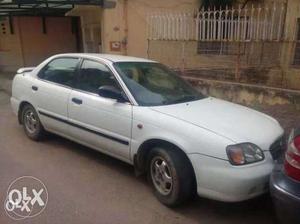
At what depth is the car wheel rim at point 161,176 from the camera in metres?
3.60

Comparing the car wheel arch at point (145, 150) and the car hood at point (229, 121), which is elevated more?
the car hood at point (229, 121)

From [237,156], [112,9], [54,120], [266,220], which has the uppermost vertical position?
[112,9]

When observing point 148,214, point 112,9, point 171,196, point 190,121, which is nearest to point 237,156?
point 190,121

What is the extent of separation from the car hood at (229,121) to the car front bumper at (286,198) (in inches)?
23.7

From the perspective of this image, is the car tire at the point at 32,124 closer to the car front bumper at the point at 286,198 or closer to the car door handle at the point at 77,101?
the car door handle at the point at 77,101

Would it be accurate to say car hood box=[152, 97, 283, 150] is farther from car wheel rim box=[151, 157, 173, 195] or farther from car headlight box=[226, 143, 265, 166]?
car wheel rim box=[151, 157, 173, 195]

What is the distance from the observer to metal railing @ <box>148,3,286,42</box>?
24.5 ft

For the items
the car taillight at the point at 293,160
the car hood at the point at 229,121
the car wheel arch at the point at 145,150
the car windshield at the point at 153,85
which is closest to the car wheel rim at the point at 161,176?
the car wheel arch at the point at 145,150

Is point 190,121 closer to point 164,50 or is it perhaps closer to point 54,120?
point 54,120

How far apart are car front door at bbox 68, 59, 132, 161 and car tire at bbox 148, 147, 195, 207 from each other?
0.44m

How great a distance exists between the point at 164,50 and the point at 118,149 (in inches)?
177

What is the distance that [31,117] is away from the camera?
5.57 m

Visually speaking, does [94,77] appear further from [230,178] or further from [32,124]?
[230,178]

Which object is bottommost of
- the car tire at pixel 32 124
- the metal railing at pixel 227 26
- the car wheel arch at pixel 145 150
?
the car tire at pixel 32 124
